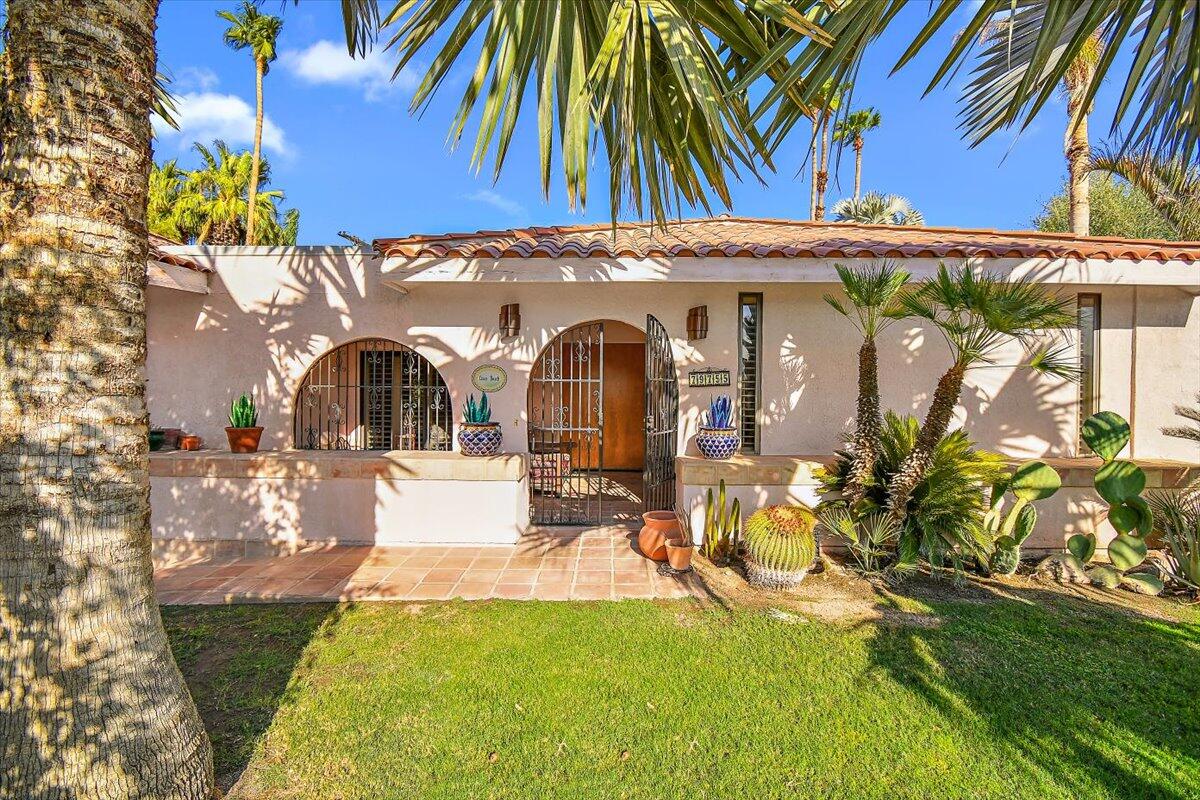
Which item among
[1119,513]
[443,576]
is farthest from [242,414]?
[1119,513]

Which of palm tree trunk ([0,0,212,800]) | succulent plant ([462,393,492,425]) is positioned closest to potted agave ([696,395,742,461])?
succulent plant ([462,393,492,425])

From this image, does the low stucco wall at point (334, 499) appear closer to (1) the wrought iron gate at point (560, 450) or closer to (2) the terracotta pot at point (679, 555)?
(1) the wrought iron gate at point (560, 450)

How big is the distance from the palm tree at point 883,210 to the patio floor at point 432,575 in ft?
55.5

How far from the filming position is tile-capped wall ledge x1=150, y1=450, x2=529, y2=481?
6.81 metres

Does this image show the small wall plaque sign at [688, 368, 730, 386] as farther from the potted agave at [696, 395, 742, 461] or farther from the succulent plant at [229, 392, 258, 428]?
the succulent plant at [229, 392, 258, 428]

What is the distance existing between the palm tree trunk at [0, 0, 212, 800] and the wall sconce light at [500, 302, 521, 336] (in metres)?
5.17

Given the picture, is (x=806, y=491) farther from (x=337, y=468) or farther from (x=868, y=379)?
(x=337, y=468)

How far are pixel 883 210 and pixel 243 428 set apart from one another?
66.3 feet

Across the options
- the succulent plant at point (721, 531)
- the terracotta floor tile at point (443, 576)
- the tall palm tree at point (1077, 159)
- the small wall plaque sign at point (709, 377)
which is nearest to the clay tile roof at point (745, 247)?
the small wall plaque sign at point (709, 377)

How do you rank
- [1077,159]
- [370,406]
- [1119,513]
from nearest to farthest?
[1119,513]
[370,406]
[1077,159]

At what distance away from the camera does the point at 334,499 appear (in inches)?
271

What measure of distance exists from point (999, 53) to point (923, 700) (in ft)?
17.9

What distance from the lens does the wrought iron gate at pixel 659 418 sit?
23.5 feet

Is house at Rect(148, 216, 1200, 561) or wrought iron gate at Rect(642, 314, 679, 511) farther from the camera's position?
wrought iron gate at Rect(642, 314, 679, 511)
